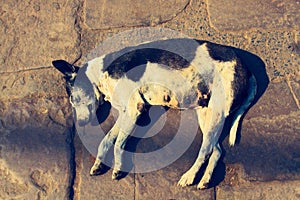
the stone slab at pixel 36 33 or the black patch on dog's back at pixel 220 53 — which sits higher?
the black patch on dog's back at pixel 220 53

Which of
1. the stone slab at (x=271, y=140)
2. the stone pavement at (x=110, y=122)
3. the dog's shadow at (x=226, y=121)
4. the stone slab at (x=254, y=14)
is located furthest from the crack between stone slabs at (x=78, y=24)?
the stone slab at (x=271, y=140)

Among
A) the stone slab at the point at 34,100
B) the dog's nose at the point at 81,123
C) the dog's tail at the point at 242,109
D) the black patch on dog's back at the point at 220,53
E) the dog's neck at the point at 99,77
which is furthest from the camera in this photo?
the stone slab at the point at 34,100

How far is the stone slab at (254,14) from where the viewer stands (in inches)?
193

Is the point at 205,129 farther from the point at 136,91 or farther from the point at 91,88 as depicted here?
the point at 91,88

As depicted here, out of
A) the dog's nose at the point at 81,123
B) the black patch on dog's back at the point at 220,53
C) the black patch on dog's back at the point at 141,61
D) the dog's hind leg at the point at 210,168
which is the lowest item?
the dog's hind leg at the point at 210,168

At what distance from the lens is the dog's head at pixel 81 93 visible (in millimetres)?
4520

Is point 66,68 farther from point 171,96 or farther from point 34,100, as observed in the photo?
point 171,96

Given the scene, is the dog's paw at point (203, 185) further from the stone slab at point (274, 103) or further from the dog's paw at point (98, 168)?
the dog's paw at point (98, 168)

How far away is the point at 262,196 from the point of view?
13.6ft

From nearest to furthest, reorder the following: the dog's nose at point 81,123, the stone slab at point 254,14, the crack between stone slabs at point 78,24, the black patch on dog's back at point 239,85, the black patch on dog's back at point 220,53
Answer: the black patch on dog's back at point 239,85, the black patch on dog's back at point 220,53, the dog's nose at point 81,123, the stone slab at point 254,14, the crack between stone slabs at point 78,24

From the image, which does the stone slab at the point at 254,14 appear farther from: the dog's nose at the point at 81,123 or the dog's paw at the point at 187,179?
the dog's nose at the point at 81,123

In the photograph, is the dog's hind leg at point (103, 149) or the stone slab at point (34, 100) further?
the stone slab at point (34, 100)

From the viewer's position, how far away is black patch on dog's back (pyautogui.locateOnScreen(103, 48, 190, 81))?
4168mm

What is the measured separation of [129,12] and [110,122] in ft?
5.04
